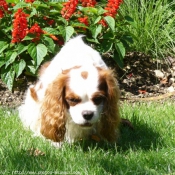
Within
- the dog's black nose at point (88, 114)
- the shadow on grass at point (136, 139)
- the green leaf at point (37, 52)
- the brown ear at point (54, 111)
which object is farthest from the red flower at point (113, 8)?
the dog's black nose at point (88, 114)

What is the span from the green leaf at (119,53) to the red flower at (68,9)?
0.75 m

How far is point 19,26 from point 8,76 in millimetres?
655

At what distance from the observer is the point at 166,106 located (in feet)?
19.1

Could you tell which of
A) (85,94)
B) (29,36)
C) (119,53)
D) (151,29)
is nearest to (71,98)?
(85,94)

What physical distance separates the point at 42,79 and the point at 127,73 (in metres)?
2.56

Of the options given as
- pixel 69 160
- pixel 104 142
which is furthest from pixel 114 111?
pixel 69 160

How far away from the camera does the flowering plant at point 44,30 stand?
5.76 m

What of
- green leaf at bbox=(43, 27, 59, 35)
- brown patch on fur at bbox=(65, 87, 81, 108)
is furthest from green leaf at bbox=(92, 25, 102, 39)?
brown patch on fur at bbox=(65, 87, 81, 108)

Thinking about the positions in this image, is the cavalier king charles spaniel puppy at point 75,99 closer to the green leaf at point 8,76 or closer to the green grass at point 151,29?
the green leaf at point 8,76

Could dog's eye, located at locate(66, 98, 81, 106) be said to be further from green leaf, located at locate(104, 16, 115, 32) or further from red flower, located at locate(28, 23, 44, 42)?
green leaf, located at locate(104, 16, 115, 32)

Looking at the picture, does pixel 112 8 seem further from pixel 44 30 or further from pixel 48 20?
pixel 44 30

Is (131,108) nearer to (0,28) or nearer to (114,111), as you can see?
(114,111)

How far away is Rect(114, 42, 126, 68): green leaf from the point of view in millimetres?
6352

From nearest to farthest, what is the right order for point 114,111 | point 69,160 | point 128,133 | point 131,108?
point 69,160 → point 114,111 → point 128,133 → point 131,108
